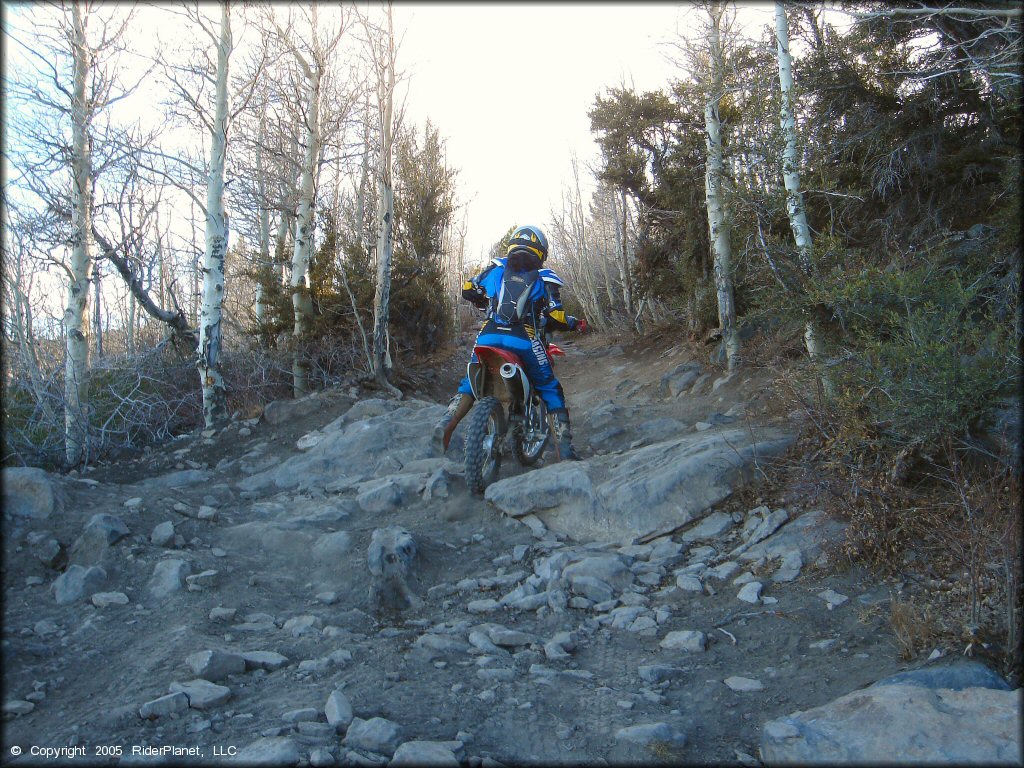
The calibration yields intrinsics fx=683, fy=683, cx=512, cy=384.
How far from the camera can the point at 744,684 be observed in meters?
2.98

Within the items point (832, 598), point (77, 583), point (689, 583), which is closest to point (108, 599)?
point (77, 583)

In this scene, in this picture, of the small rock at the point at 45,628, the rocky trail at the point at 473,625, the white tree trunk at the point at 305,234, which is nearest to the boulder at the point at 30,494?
the rocky trail at the point at 473,625

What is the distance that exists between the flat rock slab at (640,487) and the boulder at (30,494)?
326 centimetres

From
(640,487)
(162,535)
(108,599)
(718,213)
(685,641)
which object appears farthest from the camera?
(718,213)

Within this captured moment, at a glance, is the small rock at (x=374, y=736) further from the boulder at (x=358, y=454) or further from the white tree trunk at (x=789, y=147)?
the white tree trunk at (x=789, y=147)

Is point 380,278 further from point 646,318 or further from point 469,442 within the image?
point 646,318

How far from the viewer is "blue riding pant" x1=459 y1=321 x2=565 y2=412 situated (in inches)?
228

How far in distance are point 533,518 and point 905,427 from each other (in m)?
2.65

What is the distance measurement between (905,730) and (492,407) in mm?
3689

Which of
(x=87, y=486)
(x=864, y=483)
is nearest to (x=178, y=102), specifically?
(x=87, y=486)

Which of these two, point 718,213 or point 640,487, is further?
point 718,213

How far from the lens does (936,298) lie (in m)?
4.69

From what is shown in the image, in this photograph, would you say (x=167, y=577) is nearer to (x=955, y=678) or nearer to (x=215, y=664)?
(x=215, y=664)

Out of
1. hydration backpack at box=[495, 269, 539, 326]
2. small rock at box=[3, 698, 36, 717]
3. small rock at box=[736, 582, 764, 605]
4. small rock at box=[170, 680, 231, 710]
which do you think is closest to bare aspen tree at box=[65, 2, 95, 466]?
hydration backpack at box=[495, 269, 539, 326]
